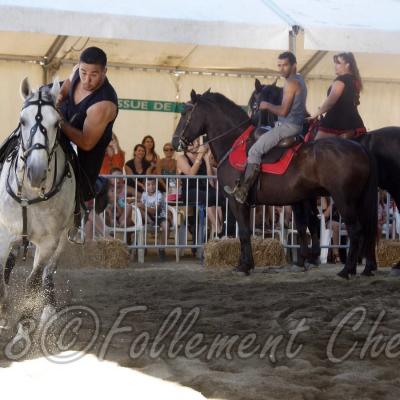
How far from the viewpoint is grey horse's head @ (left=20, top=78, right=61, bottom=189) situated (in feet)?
19.3

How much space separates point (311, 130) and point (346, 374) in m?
6.61

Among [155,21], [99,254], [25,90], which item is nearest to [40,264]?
[25,90]

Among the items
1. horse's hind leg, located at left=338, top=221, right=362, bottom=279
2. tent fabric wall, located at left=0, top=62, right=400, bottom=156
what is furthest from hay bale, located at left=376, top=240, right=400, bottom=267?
tent fabric wall, located at left=0, top=62, right=400, bottom=156

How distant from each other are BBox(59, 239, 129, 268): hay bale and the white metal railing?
418mm

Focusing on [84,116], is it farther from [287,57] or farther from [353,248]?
[353,248]

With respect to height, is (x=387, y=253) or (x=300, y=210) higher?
(x=300, y=210)

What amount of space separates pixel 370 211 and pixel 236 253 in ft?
6.66

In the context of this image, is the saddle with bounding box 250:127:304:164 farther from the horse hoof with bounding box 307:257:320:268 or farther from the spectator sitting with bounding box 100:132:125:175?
the spectator sitting with bounding box 100:132:125:175

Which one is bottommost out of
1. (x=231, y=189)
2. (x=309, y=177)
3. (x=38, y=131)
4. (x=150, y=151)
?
(x=231, y=189)

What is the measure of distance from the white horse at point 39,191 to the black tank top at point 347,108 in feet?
16.1

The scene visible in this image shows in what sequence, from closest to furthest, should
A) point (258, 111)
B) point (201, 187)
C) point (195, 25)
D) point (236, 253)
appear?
1. point (258, 111)
2. point (195, 25)
3. point (236, 253)
4. point (201, 187)

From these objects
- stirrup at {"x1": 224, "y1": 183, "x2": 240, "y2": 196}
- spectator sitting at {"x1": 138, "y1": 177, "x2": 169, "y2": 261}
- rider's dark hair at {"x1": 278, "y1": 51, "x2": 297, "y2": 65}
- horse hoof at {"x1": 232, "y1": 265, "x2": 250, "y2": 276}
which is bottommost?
horse hoof at {"x1": 232, "y1": 265, "x2": 250, "y2": 276}

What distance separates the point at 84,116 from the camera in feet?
22.6

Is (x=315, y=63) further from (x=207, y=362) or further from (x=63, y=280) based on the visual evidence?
(x=207, y=362)
